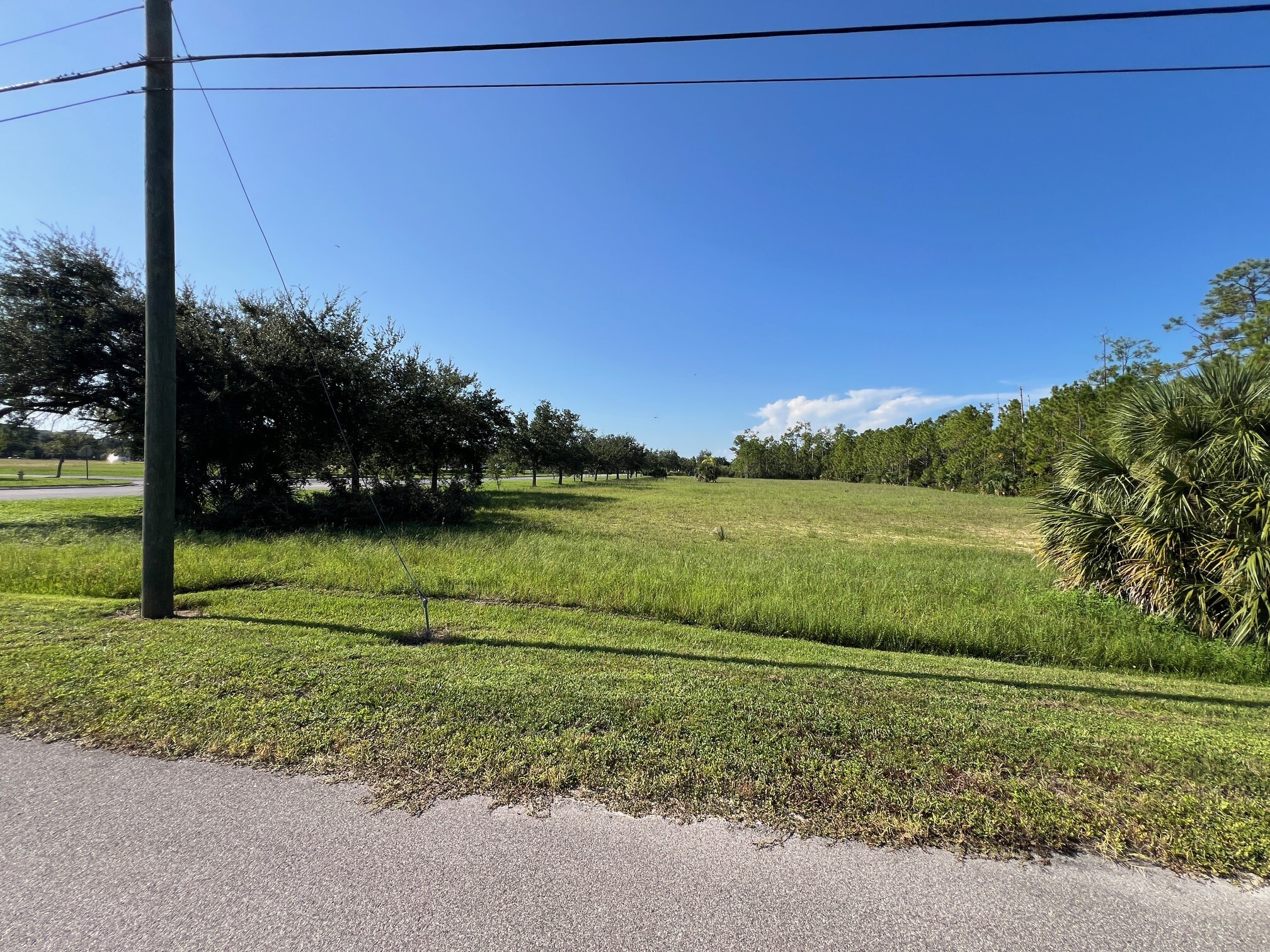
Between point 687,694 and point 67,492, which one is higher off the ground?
point 67,492

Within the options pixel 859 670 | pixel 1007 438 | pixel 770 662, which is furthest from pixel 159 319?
pixel 1007 438

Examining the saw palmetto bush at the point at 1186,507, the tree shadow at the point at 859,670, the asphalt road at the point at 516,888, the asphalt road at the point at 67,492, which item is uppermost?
the saw palmetto bush at the point at 1186,507

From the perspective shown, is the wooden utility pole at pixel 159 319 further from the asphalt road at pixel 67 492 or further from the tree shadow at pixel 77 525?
the asphalt road at pixel 67 492

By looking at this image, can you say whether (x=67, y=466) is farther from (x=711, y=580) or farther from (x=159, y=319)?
(x=711, y=580)

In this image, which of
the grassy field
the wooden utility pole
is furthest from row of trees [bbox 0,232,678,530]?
the grassy field

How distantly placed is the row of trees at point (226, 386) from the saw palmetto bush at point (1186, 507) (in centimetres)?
1456

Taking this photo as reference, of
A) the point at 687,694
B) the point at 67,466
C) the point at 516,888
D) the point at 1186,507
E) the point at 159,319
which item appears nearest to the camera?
the point at 516,888

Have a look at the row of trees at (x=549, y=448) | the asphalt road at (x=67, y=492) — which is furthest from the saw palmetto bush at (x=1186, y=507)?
the asphalt road at (x=67, y=492)

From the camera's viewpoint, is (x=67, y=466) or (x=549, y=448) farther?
(x=67, y=466)

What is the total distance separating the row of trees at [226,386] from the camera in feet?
42.1

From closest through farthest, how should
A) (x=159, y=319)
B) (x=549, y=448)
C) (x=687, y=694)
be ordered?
1. (x=687, y=694)
2. (x=159, y=319)
3. (x=549, y=448)

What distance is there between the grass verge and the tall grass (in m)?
1.29

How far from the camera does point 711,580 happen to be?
7867 millimetres

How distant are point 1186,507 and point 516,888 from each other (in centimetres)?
943
